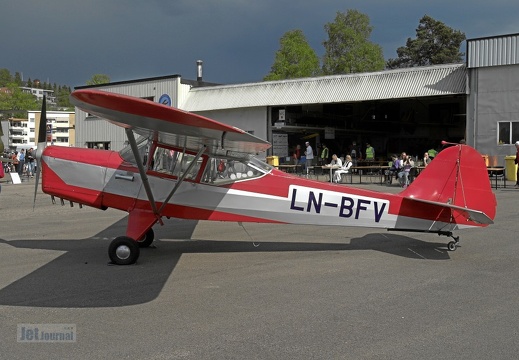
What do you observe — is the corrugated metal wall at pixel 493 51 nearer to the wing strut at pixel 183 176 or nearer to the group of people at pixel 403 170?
the group of people at pixel 403 170

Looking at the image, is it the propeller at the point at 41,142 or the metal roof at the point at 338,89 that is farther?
the metal roof at the point at 338,89

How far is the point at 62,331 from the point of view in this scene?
16.1ft

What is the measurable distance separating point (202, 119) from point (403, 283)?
130 inches

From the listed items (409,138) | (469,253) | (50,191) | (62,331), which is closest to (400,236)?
A: (469,253)

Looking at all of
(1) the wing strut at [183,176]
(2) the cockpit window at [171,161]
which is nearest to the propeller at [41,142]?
(2) the cockpit window at [171,161]

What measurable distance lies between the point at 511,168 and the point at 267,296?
20068 millimetres

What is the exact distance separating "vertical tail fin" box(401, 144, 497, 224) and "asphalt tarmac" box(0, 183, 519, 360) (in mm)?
904

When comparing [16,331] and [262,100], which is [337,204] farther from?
[262,100]

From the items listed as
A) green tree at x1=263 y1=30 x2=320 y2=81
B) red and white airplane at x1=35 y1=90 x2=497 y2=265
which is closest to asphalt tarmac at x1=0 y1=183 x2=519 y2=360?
red and white airplane at x1=35 y1=90 x2=497 y2=265

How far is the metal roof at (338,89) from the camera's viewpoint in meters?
26.4

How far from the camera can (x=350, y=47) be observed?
219 ft

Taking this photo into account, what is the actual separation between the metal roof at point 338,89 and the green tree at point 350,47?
34664 millimetres

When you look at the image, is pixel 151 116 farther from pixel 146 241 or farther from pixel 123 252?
pixel 146 241

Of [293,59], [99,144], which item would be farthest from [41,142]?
[293,59]
